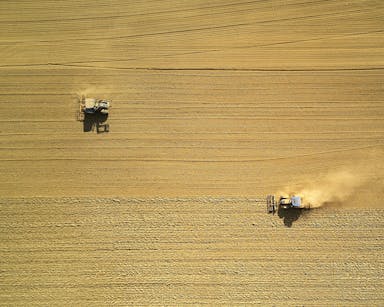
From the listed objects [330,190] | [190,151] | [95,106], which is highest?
[95,106]

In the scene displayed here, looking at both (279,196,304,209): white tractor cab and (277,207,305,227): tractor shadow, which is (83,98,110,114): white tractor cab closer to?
(279,196,304,209): white tractor cab

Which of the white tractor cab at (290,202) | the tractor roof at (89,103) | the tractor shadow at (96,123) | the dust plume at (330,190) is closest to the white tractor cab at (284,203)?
the white tractor cab at (290,202)

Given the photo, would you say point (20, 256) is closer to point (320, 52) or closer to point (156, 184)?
point (156, 184)


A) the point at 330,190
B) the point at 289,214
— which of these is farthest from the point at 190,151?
the point at 330,190

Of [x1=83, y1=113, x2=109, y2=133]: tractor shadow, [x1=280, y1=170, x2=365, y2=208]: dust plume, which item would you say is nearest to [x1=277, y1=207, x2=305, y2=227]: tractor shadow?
[x1=280, y1=170, x2=365, y2=208]: dust plume

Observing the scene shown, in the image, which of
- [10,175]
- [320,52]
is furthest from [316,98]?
[10,175]

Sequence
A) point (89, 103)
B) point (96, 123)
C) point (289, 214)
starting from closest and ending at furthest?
point (289, 214) → point (89, 103) → point (96, 123)

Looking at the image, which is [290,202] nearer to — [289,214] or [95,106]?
[289,214]

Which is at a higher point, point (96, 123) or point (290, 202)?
point (96, 123)
